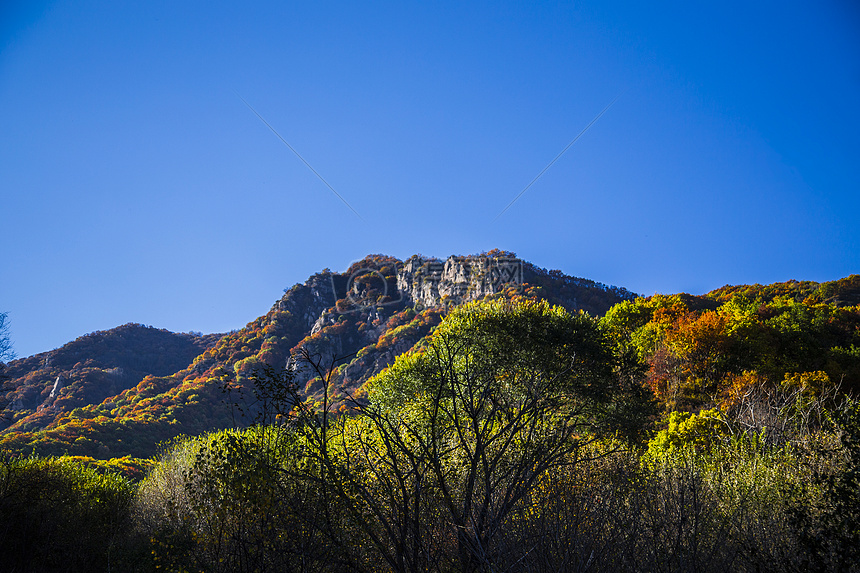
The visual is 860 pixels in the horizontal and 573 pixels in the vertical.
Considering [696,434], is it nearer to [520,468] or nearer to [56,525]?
[520,468]

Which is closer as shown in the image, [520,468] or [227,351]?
[520,468]

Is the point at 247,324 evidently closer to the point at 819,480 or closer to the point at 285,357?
the point at 285,357

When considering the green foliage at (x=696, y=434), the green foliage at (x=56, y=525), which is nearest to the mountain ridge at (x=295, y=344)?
the green foliage at (x=56, y=525)

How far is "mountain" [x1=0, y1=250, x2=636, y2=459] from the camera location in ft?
120

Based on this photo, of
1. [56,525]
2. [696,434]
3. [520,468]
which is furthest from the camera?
[696,434]

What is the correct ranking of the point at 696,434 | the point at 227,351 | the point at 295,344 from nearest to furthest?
the point at 696,434 → the point at 227,351 → the point at 295,344

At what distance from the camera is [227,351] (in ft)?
213

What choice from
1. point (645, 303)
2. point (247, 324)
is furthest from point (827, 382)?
point (247, 324)

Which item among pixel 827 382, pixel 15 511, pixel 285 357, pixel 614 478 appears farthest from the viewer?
pixel 285 357

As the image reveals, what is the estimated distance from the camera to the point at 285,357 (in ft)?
203

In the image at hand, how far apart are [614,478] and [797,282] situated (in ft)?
178

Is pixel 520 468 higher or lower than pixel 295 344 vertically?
lower

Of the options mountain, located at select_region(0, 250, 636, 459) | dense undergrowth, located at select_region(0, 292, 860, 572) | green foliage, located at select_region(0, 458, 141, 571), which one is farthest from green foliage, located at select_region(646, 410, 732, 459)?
mountain, located at select_region(0, 250, 636, 459)

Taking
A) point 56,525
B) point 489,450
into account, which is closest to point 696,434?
point 489,450
